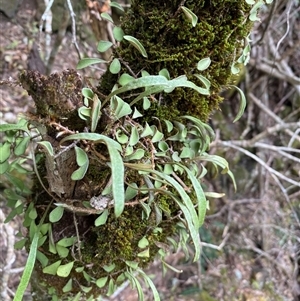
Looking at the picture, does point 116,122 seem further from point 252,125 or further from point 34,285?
point 252,125

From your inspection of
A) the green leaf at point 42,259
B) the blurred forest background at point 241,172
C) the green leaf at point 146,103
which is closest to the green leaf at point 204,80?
the green leaf at point 146,103

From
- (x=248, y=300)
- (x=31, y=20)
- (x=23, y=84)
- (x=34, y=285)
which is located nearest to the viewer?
(x=23, y=84)

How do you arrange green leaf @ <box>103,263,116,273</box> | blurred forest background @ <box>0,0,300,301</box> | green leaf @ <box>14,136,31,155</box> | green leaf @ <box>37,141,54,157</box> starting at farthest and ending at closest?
blurred forest background @ <box>0,0,300,301</box> < green leaf @ <box>103,263,116,273</box> < green leaf @ <box>14,136,31,155</box> < green leaf @ <box>37,141,54,157</box>

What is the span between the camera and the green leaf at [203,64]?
85 cm

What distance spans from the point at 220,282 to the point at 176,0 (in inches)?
88.3

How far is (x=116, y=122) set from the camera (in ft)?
2.68

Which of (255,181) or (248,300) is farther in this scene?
(255,181)

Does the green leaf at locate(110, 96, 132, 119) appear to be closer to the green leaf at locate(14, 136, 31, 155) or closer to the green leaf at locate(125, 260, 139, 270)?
the green leaf at locate(14, 136, 31, 155)

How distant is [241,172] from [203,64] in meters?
2.31

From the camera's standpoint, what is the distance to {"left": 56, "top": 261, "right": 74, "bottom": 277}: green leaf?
919 mm

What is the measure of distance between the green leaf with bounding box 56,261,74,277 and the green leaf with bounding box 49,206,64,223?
0.12 m

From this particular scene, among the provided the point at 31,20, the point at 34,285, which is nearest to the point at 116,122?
the point at 34,285

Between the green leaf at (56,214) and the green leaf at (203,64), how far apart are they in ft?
1.45

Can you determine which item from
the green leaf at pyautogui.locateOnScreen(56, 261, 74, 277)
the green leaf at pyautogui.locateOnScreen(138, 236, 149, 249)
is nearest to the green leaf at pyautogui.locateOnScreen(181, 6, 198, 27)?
the green leaf at pyautogui.locateOnScreen(138, 236, 149, 249)
